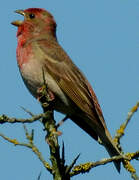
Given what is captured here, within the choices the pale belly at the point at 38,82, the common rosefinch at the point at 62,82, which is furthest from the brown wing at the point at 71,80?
the pale belly at the point at 38,82

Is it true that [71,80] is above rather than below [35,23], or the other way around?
below

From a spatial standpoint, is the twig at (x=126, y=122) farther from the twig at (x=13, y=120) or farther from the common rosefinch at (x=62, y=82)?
the common rosefinch at (x=62, y=82)

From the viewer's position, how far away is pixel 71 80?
6.80m

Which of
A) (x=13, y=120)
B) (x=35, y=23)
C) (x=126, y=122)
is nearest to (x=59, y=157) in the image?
(x=13, y=120)

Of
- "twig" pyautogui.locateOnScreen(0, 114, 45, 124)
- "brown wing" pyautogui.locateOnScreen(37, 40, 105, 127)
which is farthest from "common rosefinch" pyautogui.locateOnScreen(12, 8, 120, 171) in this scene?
"twig" pyautogui.locateOnScreen(0, 114, 45, 124)

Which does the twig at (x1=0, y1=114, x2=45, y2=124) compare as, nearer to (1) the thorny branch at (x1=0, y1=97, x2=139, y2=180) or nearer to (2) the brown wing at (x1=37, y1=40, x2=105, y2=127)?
(1) the thorny branch at (x1=0, y1=97, x2=139, y2=180)

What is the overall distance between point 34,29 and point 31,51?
1.07 meters

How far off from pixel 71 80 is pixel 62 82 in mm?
249

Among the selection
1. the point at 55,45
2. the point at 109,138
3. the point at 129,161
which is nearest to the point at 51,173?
the point at 129,161

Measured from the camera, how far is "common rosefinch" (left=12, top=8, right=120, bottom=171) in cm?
636

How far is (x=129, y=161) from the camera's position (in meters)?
3.69

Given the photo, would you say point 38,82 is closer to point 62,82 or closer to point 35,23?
point 62,82

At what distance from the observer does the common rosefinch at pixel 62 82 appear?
6.36m

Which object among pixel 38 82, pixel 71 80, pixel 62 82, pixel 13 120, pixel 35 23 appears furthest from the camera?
pixel 35 23
